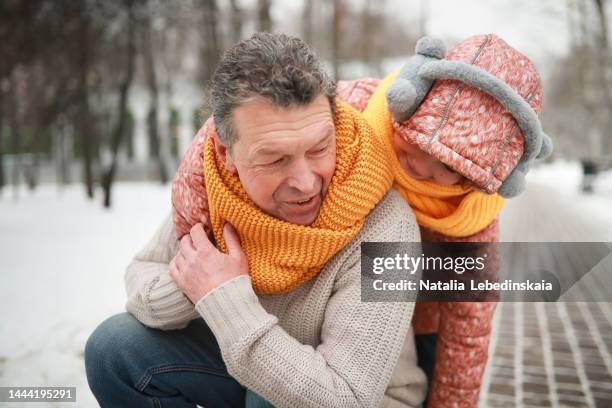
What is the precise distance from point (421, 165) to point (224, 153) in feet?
2.10

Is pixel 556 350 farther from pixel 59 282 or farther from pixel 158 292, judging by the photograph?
pixel 59 282

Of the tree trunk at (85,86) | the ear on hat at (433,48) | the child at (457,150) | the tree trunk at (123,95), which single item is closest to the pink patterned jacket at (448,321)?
the child at (457,150)

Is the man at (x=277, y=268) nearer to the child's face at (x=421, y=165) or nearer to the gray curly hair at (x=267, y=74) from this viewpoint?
the gray curly hair at (x=267, y=74)

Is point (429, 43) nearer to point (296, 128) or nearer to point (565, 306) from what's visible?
point (296, 128)

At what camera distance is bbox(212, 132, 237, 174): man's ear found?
159 cm

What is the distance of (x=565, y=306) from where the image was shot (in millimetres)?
4703

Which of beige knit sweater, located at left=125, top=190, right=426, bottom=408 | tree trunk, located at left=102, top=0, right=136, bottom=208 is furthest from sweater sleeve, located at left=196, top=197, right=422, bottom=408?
tree trunk, located at left=102, top=0, right=136, bottom=208

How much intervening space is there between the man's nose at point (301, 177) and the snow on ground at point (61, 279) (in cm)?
136

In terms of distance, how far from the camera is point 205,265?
5.09 ft

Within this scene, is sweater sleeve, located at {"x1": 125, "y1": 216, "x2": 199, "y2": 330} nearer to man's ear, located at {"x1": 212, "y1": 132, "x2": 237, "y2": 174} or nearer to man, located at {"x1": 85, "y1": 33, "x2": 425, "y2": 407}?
man, located at {"x1": 85, "y1": 33, "x2": 425, "y2": 407}

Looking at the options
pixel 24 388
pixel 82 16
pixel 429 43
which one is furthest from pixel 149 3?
pixel 429 43

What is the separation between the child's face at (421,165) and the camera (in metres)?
1.67

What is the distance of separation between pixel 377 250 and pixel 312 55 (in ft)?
2.00

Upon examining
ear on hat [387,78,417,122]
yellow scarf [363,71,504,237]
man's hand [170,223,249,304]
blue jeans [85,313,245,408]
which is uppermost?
ear on hat [387,78,417,122]
